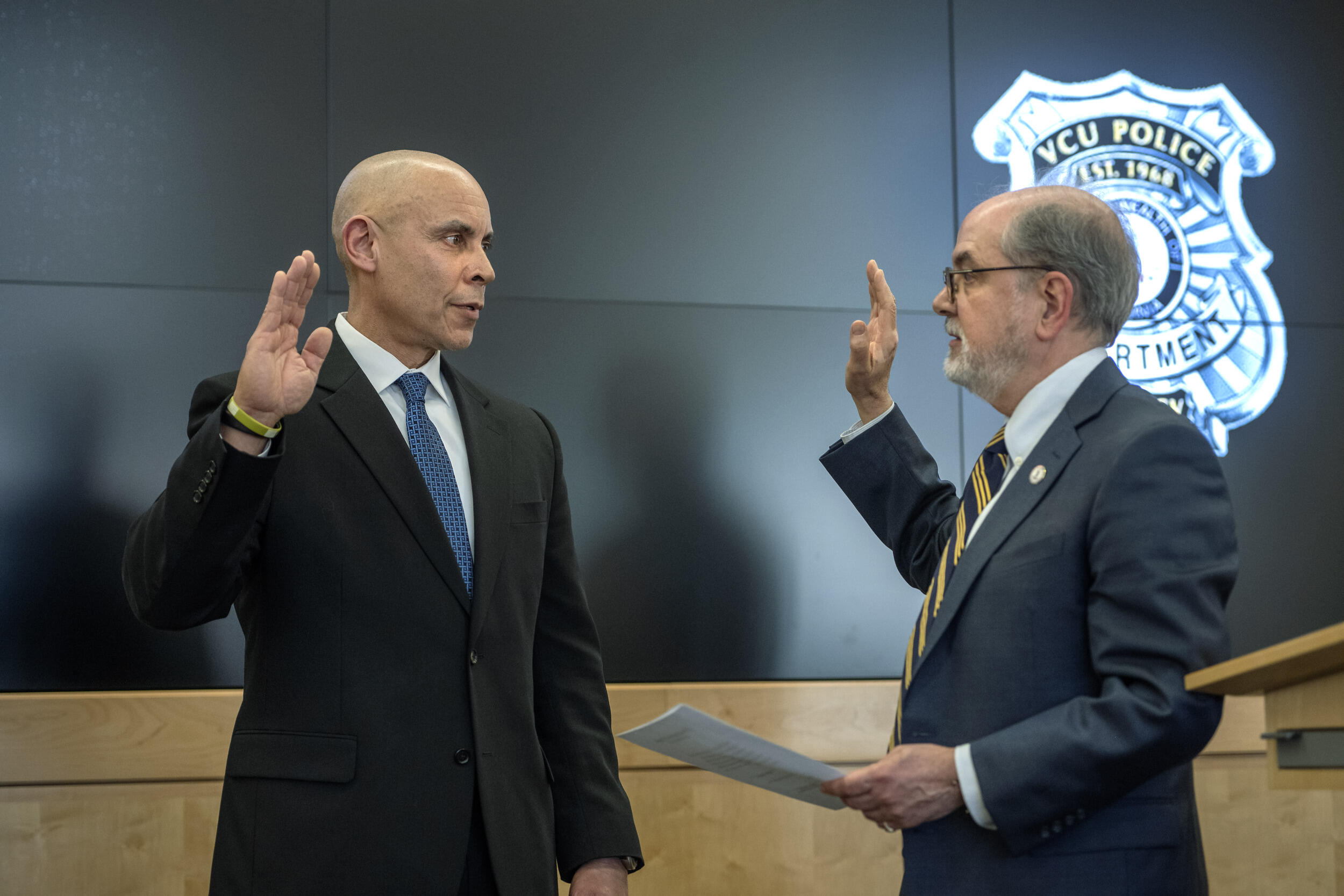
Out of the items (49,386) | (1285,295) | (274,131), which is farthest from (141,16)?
(1285,295)

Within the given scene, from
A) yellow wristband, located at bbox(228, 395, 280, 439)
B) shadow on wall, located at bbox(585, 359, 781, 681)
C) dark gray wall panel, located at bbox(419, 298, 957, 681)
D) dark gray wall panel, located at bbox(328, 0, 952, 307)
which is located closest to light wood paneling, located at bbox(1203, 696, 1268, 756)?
dark gray wall panel, located at bbox(419, 298, 957, 681)

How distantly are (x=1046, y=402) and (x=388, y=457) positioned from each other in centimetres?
103

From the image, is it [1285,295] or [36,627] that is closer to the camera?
[36,627]

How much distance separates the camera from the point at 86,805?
270cm

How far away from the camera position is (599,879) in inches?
76.0

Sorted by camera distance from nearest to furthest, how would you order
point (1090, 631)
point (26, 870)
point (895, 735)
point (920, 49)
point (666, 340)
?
point (1090, 631), point (895, 735), point (26, 870), point (666, 340), point (920, 49)

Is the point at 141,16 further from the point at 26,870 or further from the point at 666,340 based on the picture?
the point at 26,870

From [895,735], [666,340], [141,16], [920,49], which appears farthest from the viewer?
[920,49]

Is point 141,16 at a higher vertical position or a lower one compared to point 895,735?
higher

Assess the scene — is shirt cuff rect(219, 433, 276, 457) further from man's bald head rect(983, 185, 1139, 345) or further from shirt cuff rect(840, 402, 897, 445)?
man's bald head rect(983, 185, 1139, 345)

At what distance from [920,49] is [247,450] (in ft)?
8.16

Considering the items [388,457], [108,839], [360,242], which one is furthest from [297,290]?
[108,839]

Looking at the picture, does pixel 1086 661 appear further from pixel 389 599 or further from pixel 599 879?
pixel 389 599

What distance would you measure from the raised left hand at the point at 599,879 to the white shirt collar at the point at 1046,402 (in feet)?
3.11
